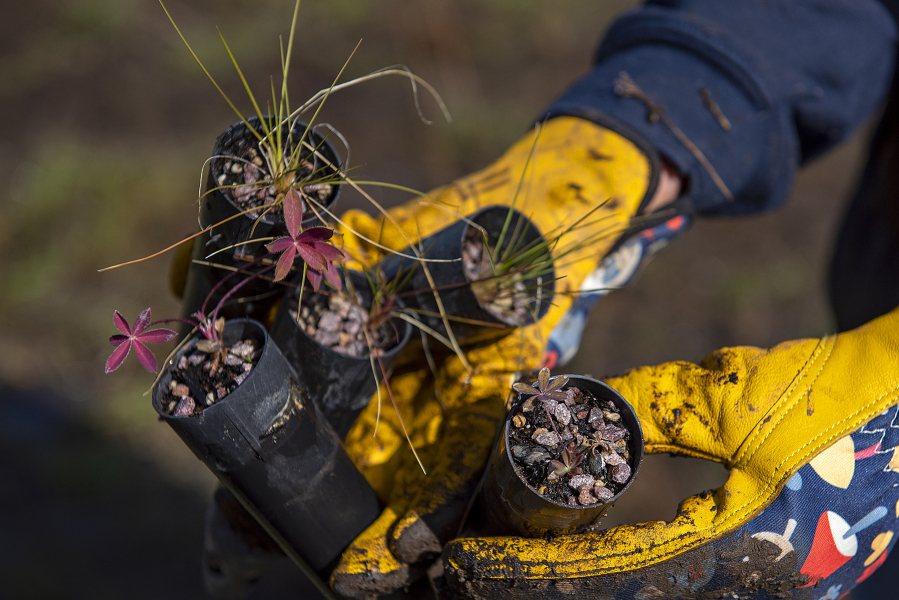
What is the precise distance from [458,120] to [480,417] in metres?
2.98

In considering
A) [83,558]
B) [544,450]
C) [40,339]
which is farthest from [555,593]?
[40,339]

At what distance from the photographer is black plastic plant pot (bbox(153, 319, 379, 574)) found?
96 cm

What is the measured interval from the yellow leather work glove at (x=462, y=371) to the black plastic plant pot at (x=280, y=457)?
0.23 ft

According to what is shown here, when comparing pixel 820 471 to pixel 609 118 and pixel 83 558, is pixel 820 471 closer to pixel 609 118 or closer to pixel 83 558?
pixel 609 118

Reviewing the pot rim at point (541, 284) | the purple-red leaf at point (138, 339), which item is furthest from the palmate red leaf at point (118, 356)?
the pot rim at point (541, 284)

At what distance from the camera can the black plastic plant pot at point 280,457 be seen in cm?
96

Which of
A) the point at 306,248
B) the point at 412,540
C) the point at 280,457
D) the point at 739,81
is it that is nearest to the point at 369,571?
the point at 412,540

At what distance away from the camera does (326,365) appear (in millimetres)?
1157

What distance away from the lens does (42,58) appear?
12.5ft

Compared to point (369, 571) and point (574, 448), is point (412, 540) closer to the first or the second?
point (369, 571)

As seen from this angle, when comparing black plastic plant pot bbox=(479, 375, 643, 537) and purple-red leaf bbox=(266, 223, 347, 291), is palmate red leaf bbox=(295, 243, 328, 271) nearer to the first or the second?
purple-red leaf bbox=(266, 223, 347, 291)

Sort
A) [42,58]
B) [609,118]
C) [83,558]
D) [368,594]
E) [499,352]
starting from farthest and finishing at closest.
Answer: [42,58] → [83,558] → [609,118] → [499,352] → [368,594]

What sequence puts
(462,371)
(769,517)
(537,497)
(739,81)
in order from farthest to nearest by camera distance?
(739,81), (462,371), (769,517), (537,497)

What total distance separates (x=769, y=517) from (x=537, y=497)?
1.42 ft
